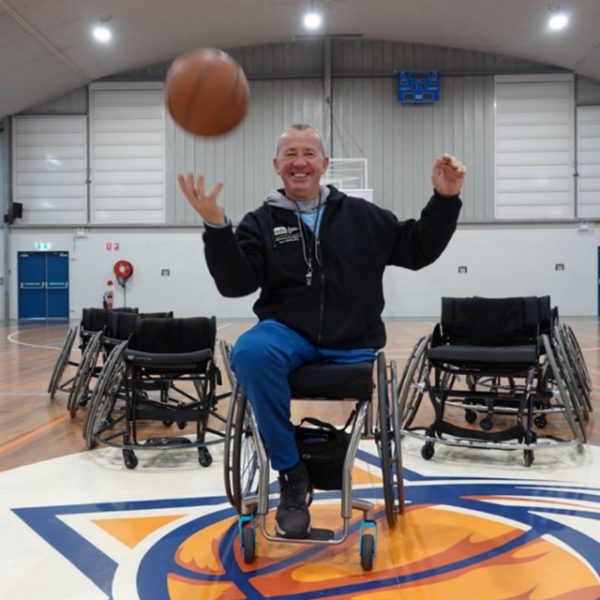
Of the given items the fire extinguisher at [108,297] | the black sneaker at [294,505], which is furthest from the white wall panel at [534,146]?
the black sneaker at [294,505]

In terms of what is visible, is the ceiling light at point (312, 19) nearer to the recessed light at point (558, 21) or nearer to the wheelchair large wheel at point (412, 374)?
the recessed light at point (558, 21)

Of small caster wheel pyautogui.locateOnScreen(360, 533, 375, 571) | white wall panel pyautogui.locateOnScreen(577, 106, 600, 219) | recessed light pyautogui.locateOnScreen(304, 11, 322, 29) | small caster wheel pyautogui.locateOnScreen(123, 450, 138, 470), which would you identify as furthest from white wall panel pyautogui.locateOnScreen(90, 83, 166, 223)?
small caster wheel pyautogui.locateOnScreen(360, 533, 375, 571)

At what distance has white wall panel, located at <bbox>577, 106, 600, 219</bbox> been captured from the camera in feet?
45.7

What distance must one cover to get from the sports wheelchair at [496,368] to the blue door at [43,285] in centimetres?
1260

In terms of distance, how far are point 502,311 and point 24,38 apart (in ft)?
36.3

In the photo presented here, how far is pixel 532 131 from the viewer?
13977 millimetres

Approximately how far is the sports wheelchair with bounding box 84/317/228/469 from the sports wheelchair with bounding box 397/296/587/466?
100 cm

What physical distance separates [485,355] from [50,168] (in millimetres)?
13805

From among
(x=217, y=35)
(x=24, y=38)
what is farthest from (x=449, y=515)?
(x=217, y=35)

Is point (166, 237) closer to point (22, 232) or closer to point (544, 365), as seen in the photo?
point (22, 232)

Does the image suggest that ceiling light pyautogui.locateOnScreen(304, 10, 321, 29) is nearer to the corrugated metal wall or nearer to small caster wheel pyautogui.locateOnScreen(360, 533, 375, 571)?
the corrugated metal wall

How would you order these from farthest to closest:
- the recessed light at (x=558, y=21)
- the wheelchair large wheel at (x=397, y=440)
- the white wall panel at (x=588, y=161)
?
the white wall panel at (x=588, y=161), the recessed light at (x=558, y=21), the wheelchair large wheel at (x=397, y=440)

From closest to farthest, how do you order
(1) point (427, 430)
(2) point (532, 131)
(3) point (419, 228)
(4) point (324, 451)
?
(4) point (324, 451)
(3) point (419, 228)
(1) point (427, 430)
(2) point (532, 131)

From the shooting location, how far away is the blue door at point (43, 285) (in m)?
14.5
